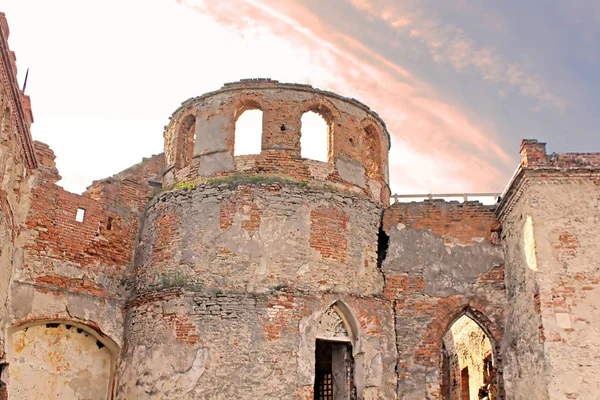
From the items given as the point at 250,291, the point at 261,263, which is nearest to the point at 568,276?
the point at 261,263

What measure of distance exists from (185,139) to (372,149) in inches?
148

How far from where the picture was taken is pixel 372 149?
12.9m

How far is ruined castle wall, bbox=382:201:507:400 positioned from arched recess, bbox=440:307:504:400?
1.34 m

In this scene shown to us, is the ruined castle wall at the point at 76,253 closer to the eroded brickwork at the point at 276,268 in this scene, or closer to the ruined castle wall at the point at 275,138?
the eroded brickwork at the point at 276,268

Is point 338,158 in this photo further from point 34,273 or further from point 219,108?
point 34,273

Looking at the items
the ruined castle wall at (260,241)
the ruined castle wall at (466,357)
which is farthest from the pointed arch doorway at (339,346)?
the ruined castle wall at (466,357)

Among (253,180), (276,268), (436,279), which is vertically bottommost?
(276,268)

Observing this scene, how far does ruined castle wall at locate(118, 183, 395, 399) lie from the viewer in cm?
997

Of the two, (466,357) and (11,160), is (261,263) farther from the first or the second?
(466,357)

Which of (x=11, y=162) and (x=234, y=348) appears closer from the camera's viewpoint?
(x=11, y=162)

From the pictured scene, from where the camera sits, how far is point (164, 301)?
10586 millimetres

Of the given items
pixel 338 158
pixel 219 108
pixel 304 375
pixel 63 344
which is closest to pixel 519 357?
pixel 304 375

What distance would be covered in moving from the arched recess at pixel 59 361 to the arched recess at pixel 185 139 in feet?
11.8

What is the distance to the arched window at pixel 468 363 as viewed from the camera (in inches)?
575
